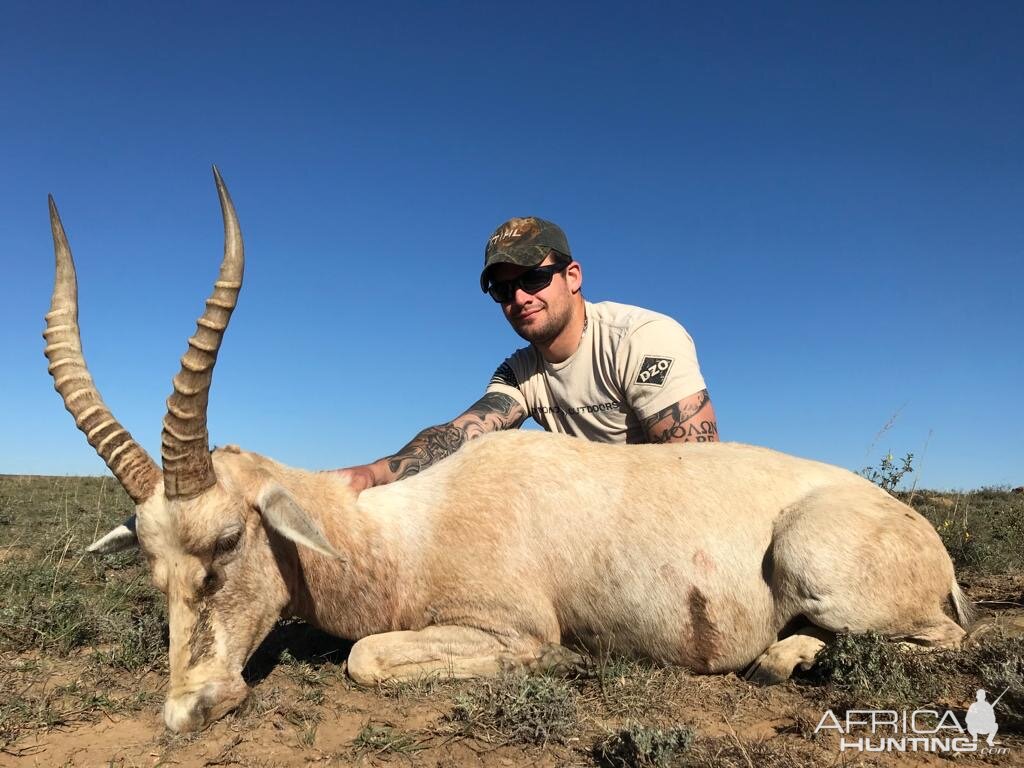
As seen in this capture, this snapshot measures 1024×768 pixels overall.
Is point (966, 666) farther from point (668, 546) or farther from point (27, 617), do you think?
point (27, 617)

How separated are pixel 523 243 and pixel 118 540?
165 inches

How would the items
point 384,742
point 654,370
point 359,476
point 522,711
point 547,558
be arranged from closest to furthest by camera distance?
point 384,742 → point 522,711 → point 547,558 → point 359,476 → point 654,370

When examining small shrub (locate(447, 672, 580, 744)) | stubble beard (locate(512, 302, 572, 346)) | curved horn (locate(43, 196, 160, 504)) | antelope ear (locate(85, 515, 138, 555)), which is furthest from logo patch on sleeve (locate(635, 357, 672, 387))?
antelope ear (locate(85, 515, 138, 555))

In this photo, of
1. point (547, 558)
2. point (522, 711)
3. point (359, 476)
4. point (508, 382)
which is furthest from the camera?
point (508, 382)

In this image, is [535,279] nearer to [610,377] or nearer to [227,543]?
[610,377]

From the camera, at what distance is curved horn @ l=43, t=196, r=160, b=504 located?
3.83m

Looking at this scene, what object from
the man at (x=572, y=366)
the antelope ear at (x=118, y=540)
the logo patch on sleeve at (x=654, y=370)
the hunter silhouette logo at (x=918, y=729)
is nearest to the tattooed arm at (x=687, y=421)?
the man at (x=572, y=366)

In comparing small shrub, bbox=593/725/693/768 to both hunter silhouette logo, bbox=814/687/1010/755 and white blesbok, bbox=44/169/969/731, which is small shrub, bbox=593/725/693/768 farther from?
white blesbok, bbox=44/169/969/731

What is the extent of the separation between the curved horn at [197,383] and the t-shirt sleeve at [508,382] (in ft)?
12.6

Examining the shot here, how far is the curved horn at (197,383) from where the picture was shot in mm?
3688

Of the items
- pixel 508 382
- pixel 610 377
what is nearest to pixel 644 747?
pixel 610 377

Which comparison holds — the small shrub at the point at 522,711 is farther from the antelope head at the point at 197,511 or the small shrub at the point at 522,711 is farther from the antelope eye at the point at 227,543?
the antelope eye at the point at 227,543

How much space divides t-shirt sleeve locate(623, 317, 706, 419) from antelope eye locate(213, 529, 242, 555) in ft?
12.4

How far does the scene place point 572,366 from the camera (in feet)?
23.3
